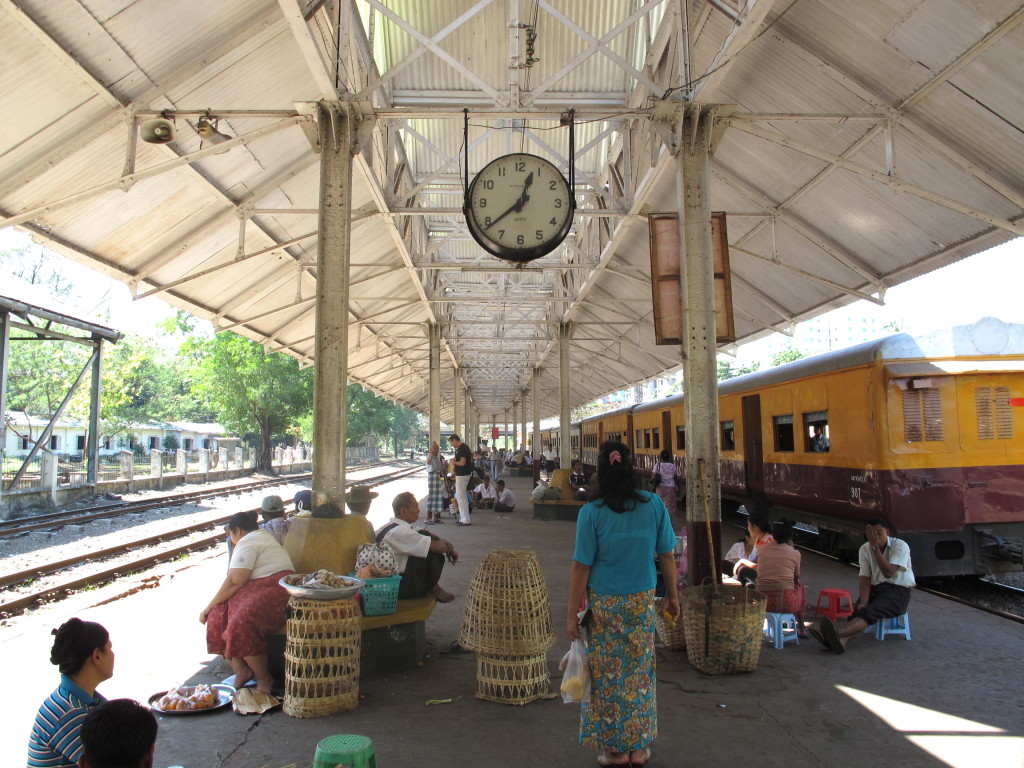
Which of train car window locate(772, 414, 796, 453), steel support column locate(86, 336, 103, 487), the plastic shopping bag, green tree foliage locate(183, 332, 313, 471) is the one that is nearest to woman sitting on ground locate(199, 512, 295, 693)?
the plastic shopping bag

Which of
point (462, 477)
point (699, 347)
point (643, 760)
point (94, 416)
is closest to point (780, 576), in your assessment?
point (699, 347)

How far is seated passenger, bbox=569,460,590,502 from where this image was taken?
15906 mm

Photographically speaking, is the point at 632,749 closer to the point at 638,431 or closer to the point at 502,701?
the point at 502,701

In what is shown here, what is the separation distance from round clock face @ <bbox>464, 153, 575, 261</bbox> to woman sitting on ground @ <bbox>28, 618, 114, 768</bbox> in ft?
14.6

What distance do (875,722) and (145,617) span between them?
6.47m

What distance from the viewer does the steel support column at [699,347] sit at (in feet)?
21.9

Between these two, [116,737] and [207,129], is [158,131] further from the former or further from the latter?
[116,737]

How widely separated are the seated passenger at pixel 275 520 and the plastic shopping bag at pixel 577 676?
11.3 ft

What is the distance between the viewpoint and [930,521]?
777 centimetres

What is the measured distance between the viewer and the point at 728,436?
1335 centimetres

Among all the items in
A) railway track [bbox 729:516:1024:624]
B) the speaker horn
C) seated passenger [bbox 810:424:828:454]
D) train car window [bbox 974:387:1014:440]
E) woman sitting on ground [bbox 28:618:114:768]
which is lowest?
railway track [bbox 729:516:1024:624]

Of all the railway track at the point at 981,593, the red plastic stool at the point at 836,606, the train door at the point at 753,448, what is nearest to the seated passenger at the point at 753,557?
Answer: the red plastic stool at the point at 836,606

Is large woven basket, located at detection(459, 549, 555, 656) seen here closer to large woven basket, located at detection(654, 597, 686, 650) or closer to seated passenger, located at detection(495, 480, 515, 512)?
large woven basket, located at detection(654, 597, 686, 650)

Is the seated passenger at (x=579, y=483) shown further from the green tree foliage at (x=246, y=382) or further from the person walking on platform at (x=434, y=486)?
the green tree foliage at (x=246, y=382)
